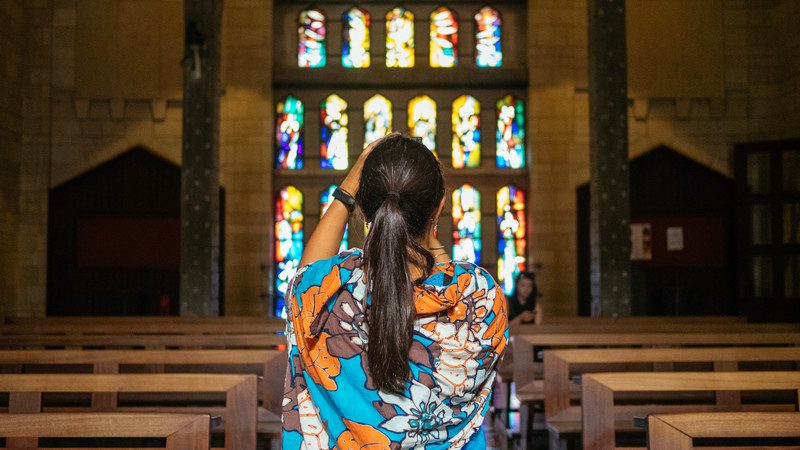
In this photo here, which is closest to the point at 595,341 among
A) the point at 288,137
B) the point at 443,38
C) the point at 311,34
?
the point at 288,137

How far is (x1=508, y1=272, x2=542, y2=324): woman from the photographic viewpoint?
26.0 ft

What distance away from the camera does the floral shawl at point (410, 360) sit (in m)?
1.59

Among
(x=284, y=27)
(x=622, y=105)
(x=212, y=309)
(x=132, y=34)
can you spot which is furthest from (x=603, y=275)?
(x=132, y=34)

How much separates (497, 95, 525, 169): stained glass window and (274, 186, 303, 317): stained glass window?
305cm

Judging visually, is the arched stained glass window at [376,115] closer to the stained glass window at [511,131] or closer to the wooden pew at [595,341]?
the stained glass window at [511,131]

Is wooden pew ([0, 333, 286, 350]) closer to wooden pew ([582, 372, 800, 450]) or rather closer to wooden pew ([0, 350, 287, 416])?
wooden pew ([0, 350, 287, 416])

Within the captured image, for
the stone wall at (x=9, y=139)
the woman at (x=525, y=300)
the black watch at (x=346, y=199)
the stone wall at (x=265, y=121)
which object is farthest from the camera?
the stone wall at (x=265, y=121)

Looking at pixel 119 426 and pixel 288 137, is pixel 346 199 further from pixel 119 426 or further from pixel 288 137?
pixel 288 137

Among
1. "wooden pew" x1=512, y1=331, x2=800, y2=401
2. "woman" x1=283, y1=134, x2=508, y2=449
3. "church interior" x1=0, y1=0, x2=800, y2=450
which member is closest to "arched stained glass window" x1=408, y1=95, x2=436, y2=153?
"church interior" x1=0, y1=0, x2=800, y2=450

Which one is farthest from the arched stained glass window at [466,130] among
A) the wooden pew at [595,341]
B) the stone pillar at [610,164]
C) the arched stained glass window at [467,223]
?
the wooden pew at [595,341]

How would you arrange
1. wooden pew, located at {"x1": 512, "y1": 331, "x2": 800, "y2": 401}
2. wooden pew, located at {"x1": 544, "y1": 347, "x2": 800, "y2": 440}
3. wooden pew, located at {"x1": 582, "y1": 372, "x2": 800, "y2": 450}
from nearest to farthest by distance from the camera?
wooden pew, located at {"x1": 582, "y1": 372, "x2": 800, "y2": 450} < wooden pew, located at {"x1": 544, "y1": 347, "x2": 800, "y2": 440} < wooden pew, located at {"x1": 512, "y1": 331, "x2": 800, "y2": 401}

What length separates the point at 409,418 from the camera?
1587 mm

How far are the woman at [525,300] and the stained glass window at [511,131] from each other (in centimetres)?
465

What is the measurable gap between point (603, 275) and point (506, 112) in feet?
15.3
